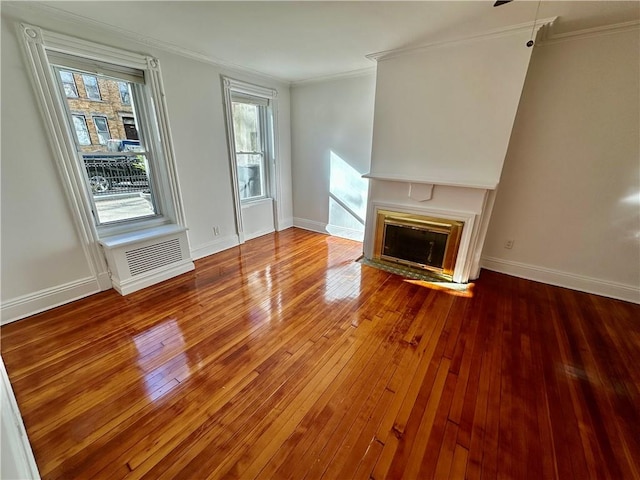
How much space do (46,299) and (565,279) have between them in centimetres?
499

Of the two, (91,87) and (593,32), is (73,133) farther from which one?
(593,32)

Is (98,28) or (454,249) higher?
(98,28)

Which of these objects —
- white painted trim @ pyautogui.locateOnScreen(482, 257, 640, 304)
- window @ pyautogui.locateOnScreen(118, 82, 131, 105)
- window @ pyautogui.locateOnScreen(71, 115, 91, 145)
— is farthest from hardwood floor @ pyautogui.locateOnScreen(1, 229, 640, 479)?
window @ pyautogui.locateOnScreen(118, 82, 131, 105)

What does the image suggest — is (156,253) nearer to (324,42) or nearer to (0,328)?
(0,328)

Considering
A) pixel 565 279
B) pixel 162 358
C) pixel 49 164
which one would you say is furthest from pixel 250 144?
pixel 565 279

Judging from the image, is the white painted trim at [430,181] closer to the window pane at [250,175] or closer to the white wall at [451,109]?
the white wall at [451,109]

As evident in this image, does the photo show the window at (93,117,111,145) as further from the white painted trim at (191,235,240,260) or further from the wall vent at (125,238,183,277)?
the white painted trim at (191,235,240,260)

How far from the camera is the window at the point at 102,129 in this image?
2.40 metres

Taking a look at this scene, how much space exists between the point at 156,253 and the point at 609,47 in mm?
4482

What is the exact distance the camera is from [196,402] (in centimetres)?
148

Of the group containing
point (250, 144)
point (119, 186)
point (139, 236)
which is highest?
point (250, 144)

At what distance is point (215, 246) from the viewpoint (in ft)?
11.6

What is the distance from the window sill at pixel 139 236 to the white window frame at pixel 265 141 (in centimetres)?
95

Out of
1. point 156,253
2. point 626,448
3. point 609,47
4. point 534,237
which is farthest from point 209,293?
point 609,47
